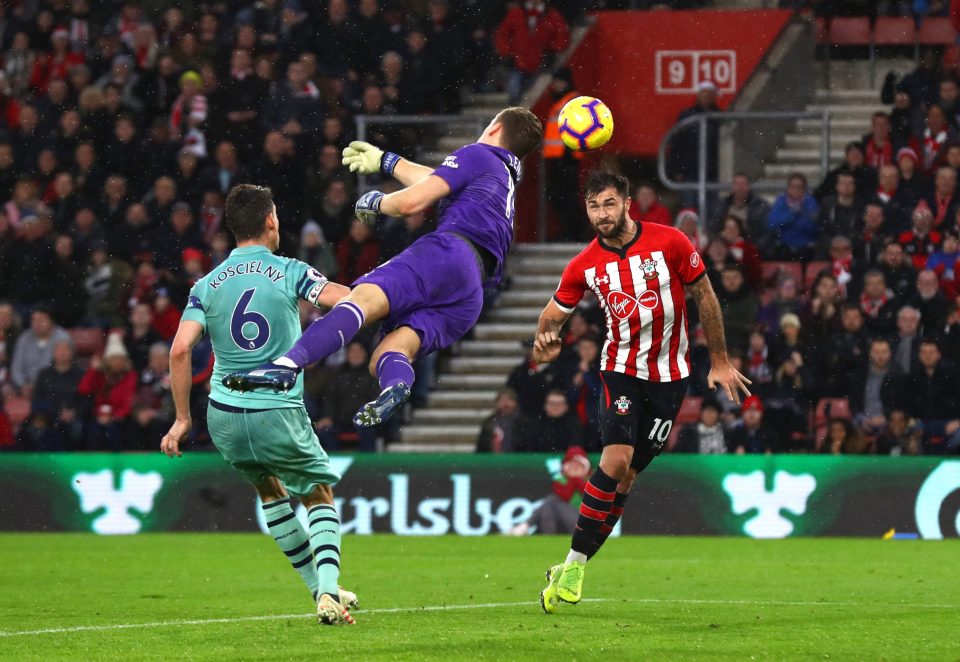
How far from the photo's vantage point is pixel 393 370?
809cm

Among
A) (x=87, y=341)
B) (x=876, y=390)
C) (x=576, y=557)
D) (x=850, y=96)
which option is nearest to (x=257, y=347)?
(x=576, y=557)

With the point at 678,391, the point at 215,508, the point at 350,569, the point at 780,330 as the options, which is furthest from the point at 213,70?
the point at 678,391

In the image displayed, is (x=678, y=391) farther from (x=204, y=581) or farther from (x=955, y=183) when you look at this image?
(x=955, y=183)

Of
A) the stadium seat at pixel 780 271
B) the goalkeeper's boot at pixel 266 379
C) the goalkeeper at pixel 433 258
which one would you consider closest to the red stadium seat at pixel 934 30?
the stadium seat at pixel 780 271

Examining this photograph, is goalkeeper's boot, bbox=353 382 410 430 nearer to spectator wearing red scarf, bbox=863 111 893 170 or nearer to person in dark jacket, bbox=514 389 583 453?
person in dark jacket, bbox=514 389 583 453

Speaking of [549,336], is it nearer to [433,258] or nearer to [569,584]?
[433,258]

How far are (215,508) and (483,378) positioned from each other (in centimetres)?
367

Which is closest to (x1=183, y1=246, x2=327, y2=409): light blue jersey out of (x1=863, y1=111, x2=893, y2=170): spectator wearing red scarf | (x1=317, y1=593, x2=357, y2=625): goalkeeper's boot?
(x1=317, y1=593, x2=357, y2=625): goalkeeper's boot

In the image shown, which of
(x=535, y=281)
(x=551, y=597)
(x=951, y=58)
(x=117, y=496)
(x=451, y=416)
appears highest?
(x=951, y=58)

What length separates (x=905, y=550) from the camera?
46.3ft

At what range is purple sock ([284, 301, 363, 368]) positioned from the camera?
779 centimetres

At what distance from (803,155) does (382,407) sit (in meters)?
13.2

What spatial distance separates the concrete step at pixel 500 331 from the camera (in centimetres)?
1970

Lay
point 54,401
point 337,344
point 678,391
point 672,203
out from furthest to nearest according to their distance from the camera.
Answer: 1. point 672,203
2. point 54,401
3. point 678,391
4. point 337,344
